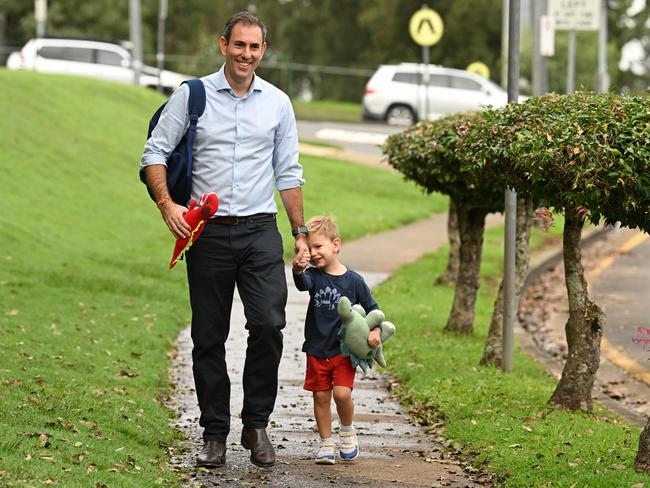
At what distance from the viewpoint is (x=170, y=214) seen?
7.07m

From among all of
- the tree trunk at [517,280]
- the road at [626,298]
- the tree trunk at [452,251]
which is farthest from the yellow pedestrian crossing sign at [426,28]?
the tree trunk at [517,280]

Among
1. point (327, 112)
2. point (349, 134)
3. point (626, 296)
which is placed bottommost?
point (626, 296)

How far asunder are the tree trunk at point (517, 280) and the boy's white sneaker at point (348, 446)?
130 inches

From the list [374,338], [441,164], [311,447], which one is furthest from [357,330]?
[441,164]

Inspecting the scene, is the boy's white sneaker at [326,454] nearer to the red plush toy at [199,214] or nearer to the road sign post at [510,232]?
the red plush toy at [199,214]

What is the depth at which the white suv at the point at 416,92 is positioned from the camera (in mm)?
39938

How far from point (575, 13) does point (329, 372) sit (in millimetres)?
17171

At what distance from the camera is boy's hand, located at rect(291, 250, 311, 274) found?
24.1 ft

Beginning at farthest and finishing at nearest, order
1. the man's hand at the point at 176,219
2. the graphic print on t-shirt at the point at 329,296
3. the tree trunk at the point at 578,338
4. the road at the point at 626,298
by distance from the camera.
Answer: the road at the point at 626,298 < the tree trunk at the point at 578,338 < the graphic print on t-shirt at the point at 329,296 < the man's hand at the point at 176,219

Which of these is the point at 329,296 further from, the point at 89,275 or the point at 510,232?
the point at 89,275

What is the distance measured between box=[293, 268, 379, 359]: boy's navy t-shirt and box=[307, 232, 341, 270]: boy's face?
0.10m

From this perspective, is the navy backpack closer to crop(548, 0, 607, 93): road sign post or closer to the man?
the man

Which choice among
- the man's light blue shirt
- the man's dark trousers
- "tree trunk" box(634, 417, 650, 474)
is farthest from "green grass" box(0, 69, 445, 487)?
"tree trunk" box(634, 417, 650, 474)

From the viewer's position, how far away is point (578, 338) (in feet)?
A: 30.2
